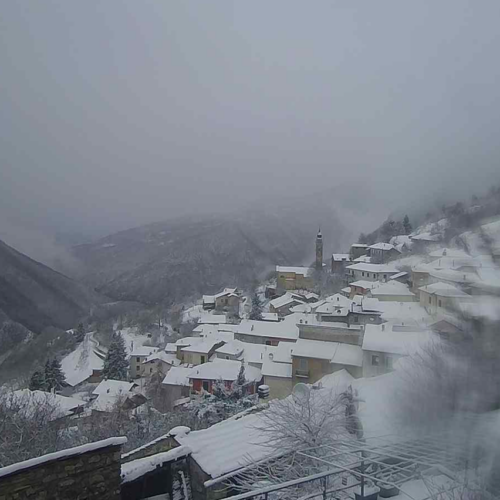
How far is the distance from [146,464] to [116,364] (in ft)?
77.2

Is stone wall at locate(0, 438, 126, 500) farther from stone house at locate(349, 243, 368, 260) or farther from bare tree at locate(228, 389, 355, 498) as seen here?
stone house at locate(349, 243, 368, 260)

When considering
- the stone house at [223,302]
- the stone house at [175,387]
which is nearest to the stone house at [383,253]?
the stone house at [223,302]

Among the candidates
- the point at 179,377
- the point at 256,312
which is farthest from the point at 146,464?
the point at 256,312

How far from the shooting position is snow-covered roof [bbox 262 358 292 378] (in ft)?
50.1

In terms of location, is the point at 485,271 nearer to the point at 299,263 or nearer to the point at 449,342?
the point at 449,342

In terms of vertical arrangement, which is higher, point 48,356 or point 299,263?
point 299,263

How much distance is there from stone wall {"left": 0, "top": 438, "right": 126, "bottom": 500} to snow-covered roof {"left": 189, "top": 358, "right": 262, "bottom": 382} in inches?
556

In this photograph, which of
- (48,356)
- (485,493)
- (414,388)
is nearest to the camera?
(485,493)

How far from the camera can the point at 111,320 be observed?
4631 centimetres

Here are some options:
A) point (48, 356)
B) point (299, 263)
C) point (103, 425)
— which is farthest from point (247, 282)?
point (103, 425)

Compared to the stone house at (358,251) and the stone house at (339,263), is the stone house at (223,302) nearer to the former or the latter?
the stone house at (339,263)

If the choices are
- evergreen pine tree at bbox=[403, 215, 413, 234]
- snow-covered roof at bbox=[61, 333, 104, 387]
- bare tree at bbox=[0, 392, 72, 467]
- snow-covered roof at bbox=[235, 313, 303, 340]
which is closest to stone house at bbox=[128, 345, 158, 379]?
snow-covered roof at bbox=[61, 333, 104, 387]

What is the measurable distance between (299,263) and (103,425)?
49840 millimetres

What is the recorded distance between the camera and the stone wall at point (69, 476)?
10.2 feet
